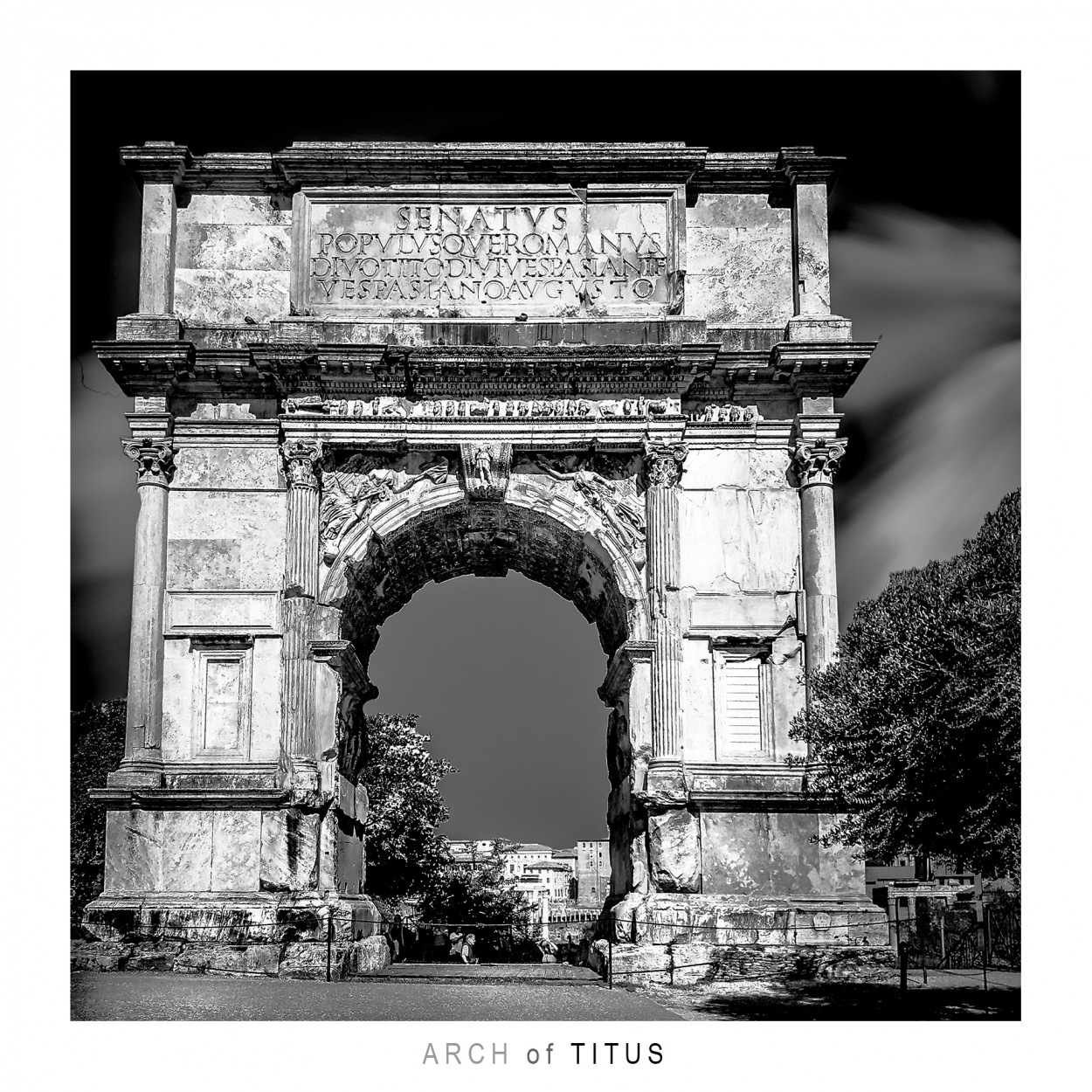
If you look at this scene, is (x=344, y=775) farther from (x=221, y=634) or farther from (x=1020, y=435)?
(x=1020, y=435)

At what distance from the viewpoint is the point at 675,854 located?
69.0 ft

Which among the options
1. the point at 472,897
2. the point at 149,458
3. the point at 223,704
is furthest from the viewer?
the point at 472,897

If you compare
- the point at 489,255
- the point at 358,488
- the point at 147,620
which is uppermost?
the point at 489,255

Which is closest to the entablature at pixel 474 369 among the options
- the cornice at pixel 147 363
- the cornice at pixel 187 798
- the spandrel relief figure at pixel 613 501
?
the cornice at pixel 147 363

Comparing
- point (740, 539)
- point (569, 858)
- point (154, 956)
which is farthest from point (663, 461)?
point (569, 858)

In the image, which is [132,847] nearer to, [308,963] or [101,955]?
[101,955]

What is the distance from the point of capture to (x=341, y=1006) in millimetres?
16172

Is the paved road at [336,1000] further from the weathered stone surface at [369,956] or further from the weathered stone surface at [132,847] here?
the weathered stone surface at [132,847]

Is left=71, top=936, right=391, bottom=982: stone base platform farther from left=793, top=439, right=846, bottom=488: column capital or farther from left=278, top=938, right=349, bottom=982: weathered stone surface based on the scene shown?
left=793, top=439, right=846, bottom=488: column capital

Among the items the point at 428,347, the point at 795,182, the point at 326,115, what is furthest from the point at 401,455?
the point at 795,182

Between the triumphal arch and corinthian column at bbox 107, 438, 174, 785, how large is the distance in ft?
0.13

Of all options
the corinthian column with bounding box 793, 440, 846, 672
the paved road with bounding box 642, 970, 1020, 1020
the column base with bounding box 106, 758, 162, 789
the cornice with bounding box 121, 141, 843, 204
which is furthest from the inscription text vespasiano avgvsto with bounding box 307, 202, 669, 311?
the paved road with bounding box 642, 970, 1020, 1020

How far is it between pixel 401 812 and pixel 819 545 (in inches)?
755

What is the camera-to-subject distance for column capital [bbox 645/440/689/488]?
22453 millimetres
